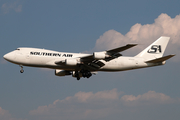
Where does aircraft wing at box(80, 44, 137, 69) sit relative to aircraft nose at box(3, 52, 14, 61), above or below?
below

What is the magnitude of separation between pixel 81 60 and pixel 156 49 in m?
14.5

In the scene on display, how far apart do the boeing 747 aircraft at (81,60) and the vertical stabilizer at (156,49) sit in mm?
1116

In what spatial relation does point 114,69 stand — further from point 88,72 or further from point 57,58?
point 57,58

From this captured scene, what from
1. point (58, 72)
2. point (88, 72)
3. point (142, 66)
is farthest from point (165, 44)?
point (58, 72)

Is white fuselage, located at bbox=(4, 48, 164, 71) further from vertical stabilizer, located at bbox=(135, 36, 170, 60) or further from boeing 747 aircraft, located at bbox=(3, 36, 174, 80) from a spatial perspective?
vertical stabilizer, located at bbox=(135, 36, 170, 60)

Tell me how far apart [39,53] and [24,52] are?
7.26 ft

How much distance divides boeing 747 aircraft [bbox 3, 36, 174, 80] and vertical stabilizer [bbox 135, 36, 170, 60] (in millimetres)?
1116

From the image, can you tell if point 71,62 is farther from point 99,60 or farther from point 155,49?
point 155,49

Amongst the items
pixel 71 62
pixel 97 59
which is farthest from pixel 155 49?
pixel 71 62

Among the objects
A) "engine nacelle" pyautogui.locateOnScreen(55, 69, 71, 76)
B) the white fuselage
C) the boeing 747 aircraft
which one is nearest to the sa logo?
the boeing 747 aircraft

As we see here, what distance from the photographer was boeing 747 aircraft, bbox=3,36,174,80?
1639 inches

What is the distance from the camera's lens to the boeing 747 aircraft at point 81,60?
4162 centimetres

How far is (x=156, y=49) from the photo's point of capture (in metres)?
49.6

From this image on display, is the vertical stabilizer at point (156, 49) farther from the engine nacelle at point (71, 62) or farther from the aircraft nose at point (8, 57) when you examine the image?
the aircraft nose at point (8, 57)
